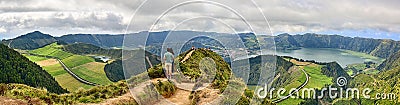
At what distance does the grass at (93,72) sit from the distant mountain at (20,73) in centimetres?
3243

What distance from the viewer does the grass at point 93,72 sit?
386 ft

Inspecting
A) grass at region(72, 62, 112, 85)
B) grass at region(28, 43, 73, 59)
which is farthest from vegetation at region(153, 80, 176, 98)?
grass at region(28, 43, 73, 59)

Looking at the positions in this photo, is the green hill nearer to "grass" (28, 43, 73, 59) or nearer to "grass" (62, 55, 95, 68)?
"grass" (62, 55, 95, 68)

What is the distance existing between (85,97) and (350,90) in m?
173

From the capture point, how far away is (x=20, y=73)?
75438 millimetres

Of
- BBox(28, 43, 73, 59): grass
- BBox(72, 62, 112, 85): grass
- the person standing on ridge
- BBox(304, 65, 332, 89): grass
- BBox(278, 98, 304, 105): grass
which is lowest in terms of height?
BBox(278, 98, 304, 105): grass

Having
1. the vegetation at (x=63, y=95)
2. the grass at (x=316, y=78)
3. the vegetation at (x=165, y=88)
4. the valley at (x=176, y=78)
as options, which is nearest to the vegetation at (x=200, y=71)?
the valley at (x=176, y=78)

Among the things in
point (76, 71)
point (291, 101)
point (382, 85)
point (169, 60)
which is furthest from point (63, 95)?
point (382, 85)

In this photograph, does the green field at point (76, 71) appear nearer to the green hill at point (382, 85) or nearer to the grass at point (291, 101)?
the grass at point (291, 101)

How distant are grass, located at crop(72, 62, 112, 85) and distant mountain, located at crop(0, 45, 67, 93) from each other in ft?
106

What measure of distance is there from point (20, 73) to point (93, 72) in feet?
176

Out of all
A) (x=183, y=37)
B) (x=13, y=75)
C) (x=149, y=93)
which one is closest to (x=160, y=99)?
(x=149, y=93)

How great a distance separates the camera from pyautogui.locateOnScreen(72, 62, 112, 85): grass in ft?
386

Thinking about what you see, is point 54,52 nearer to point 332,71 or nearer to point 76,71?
point 76,71
